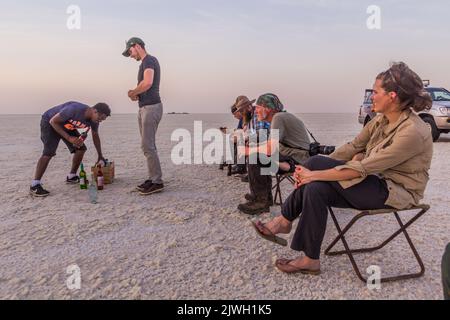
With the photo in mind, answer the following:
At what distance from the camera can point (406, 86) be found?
258 centimetres

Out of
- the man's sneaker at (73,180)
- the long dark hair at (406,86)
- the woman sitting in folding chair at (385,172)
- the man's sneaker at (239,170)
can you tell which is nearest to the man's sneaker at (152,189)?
the man's sneaker at (73,180)

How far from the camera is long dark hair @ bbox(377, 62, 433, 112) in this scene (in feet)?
8.45

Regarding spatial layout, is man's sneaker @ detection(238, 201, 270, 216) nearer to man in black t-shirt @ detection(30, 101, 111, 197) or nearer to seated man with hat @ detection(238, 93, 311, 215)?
seated man with hat @ detection(238, 93, 311, 215)

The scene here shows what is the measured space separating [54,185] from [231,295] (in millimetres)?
4407

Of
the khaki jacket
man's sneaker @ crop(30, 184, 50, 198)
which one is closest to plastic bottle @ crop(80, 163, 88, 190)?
man's sneaker @ crop(30, 184, 50, 198)

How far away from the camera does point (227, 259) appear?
3.14 metres

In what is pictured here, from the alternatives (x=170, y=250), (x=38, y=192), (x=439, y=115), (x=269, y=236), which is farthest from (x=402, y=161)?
(x=439, y=115)

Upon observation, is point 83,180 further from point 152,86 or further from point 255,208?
point 255,208

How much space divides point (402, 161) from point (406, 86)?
0.52 m

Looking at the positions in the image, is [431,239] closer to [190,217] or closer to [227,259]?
→ [227,259]

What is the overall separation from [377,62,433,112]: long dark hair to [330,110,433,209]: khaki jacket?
0.09m

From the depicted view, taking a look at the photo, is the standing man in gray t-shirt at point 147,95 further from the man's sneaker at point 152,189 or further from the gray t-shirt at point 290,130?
the gray t-shirt at point 290,130

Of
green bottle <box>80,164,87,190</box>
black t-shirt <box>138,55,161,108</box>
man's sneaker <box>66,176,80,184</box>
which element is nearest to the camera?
black t-shirt <box>138,55,161,108</box>

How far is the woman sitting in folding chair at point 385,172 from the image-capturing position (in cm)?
253
